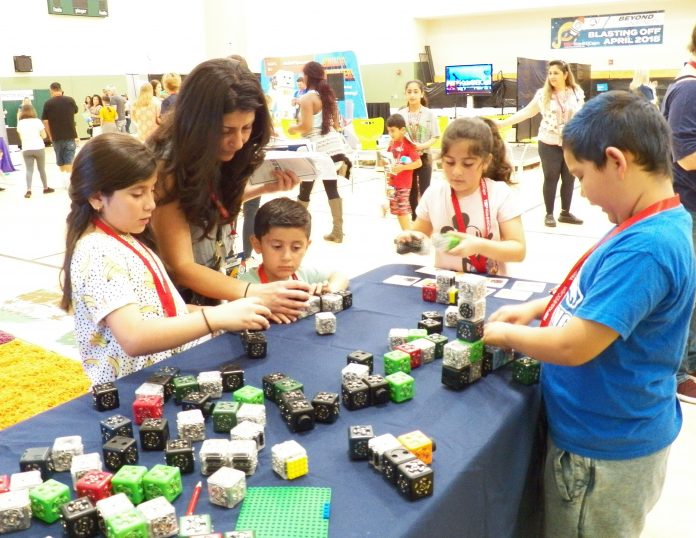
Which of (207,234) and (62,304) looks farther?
(207,234)

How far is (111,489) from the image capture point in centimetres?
111

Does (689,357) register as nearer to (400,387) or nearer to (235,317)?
(400,387)

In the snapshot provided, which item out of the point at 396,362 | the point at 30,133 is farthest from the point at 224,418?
the point at 30,133

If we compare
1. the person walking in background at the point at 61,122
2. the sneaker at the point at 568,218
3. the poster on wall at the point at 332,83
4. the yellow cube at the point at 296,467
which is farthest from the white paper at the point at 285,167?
the poster on wall at the point at 332,83

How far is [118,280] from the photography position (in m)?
1.65

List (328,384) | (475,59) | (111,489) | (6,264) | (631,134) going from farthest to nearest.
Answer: (475,59) < (6,264) < (328,384) < (631,134) < (111,489)

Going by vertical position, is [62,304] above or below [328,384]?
above

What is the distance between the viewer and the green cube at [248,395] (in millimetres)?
1425

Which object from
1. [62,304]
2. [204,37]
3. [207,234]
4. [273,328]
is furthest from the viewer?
[204,37]

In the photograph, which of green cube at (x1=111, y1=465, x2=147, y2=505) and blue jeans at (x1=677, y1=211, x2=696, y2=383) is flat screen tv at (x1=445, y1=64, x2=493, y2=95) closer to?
blue jeans at (x1=677, y1=211, x2=696, y2=383)

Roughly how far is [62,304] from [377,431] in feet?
3.28

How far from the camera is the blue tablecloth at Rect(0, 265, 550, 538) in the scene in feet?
3.64

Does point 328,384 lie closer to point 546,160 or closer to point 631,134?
point 631,134

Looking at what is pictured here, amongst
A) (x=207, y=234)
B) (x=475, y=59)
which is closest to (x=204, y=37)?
(x=475, y=59)
